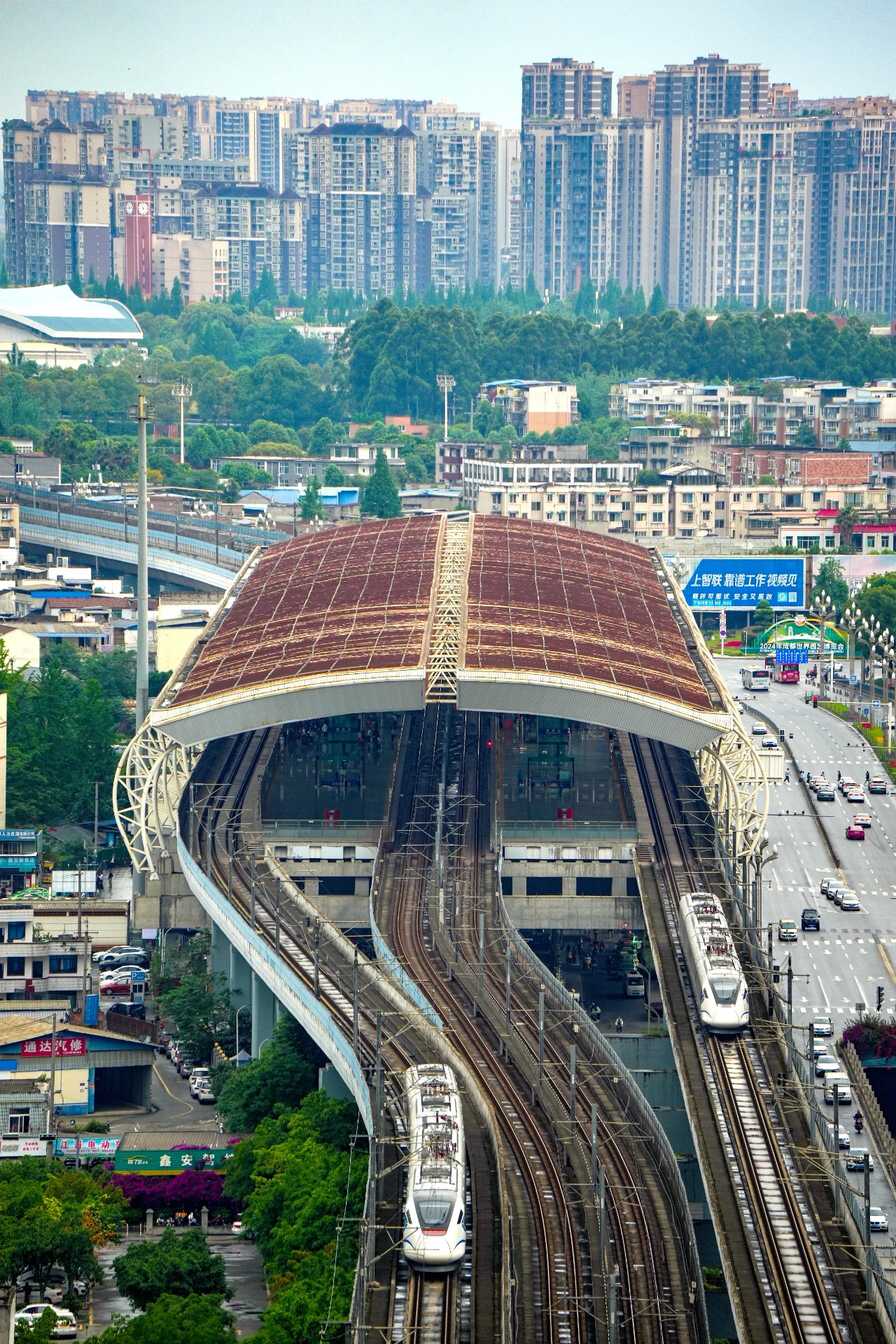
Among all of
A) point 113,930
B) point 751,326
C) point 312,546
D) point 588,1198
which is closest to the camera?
point 588,1198

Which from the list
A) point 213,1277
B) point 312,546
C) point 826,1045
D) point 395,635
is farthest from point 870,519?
point 213,1277

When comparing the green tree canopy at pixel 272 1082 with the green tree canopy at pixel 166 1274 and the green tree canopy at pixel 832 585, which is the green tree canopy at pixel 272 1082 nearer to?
the green tree canopy at pixel 166 1274

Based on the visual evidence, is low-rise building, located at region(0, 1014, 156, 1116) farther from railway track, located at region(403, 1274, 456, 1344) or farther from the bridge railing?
the bridge railing

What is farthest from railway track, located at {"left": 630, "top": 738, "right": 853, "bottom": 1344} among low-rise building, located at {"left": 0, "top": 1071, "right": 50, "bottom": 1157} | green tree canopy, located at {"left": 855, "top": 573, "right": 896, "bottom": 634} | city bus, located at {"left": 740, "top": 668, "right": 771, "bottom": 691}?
green tree canopy, located at {"left": 855, "top": 573, "right": 896, "bottom": 634}

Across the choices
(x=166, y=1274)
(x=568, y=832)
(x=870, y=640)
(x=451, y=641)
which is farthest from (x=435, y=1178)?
(x=870, y=640)

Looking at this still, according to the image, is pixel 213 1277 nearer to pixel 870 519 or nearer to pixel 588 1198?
pixel 588 1198
